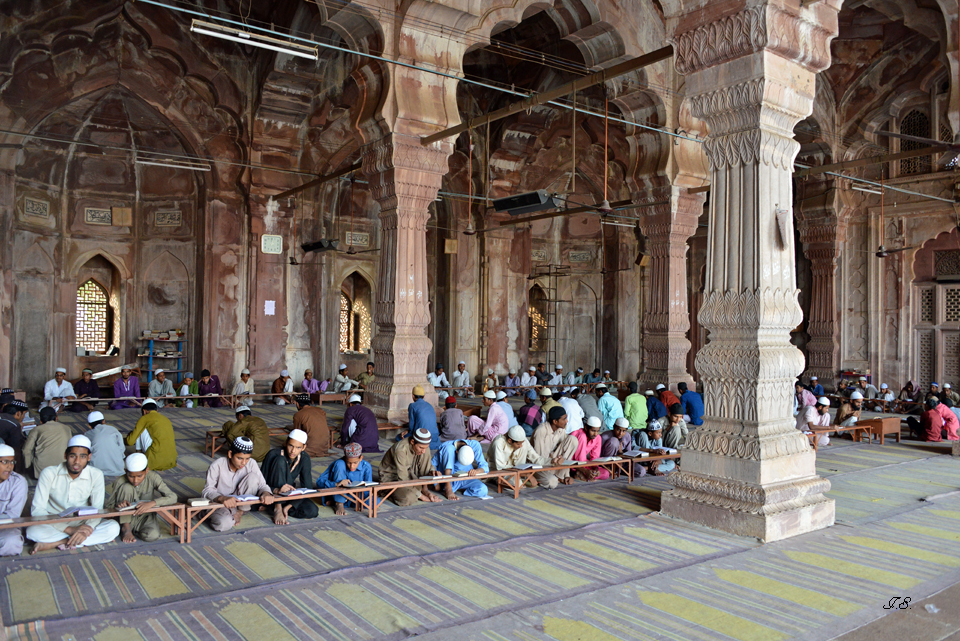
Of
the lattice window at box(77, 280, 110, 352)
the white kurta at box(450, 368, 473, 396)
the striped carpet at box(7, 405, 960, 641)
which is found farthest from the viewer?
the white kurta at box(450, 368, 473, 396)

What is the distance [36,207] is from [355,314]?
336 inches

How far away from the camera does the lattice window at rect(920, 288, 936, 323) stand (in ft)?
55.5

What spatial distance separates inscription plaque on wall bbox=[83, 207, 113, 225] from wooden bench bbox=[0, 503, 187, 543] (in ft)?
40.9

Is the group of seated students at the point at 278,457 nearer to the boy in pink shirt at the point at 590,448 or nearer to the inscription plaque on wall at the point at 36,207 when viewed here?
the boy in pink shirt at the point at 590,448

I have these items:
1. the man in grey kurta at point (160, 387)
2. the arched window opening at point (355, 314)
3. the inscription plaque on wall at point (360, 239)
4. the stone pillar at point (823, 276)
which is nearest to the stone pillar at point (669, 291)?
the stone pillar at point (823, 276)

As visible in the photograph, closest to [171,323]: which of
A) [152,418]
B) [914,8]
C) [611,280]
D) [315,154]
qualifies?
[315,154]

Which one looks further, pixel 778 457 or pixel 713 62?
pixel 713 62

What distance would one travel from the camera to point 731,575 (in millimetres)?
4938

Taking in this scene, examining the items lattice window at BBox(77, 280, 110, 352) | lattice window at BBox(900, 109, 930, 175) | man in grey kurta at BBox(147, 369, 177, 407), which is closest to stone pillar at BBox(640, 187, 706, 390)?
lattice window at BBox(900, 109, 930, 175)

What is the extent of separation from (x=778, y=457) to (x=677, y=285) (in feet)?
24.9

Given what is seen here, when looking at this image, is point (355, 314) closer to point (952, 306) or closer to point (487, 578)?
point (952, 306)

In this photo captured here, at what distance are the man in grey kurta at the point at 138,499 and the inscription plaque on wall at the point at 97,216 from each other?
12.2 meters

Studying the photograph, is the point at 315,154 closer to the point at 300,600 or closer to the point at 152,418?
the point at 152,418

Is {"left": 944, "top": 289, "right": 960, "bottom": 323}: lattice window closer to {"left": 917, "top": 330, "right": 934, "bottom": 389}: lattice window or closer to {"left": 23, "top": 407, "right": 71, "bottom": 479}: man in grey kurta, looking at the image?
{"left": 917, "top": 330, "right": 934, "bottom": 389}: lattice window
